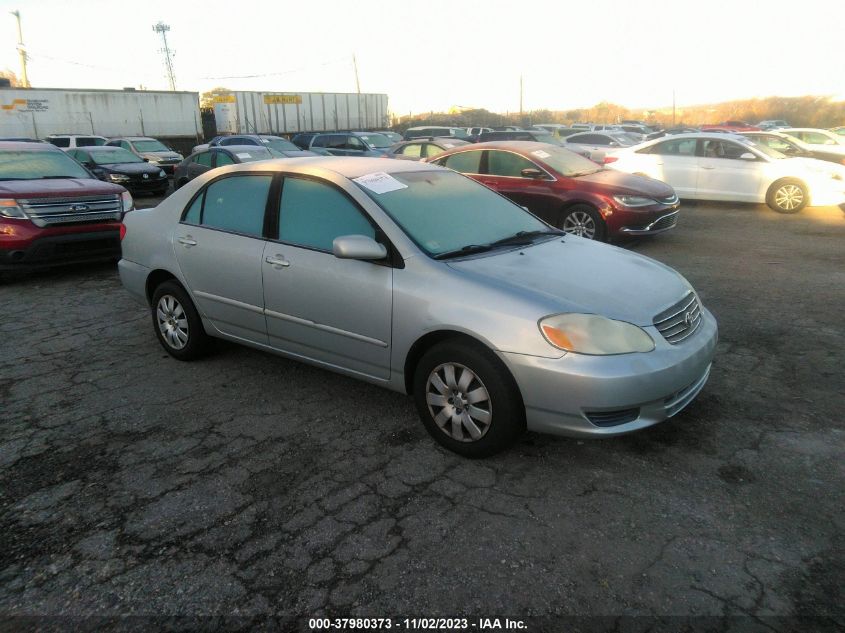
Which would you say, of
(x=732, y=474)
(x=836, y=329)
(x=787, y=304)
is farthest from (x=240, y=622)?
(x=787, y=304)

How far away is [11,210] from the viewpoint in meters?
7.16

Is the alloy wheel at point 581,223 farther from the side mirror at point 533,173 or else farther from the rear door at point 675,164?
the rear door at point 675,164

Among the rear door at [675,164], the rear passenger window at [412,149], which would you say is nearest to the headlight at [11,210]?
the rear passenger window at [412,149]

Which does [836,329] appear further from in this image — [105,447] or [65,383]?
[65,383]

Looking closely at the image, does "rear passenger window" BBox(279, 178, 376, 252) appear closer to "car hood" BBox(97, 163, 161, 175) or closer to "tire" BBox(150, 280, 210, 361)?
"tire" BBox(150, 280, 210, 361)

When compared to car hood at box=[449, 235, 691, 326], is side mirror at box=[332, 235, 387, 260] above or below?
above

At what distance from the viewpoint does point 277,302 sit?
4.04 metres

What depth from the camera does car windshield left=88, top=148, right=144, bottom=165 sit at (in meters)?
16.3

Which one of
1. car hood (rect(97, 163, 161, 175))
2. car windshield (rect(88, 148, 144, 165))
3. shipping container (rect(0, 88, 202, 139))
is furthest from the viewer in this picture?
shipping container (rect(0, 88, 202, 139))

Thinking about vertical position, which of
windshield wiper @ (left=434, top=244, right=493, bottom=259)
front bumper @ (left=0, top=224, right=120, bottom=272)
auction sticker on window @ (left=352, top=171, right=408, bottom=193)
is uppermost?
auction sticker on window @ (left=352, top=171, right=408, bottom=193)

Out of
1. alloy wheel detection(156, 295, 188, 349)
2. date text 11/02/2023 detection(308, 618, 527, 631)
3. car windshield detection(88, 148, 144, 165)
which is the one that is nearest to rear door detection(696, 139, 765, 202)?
alloy wheel detection(156, 295, 188, 349)

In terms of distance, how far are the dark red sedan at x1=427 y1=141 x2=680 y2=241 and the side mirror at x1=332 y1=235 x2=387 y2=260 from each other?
5908 mm

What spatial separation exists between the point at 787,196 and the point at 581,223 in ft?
17.5

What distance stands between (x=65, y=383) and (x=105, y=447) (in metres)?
1.25
